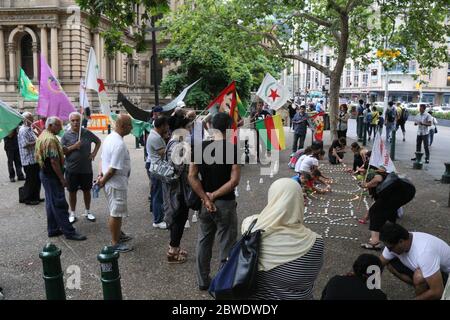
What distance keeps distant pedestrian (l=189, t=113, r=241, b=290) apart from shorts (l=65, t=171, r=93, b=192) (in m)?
3.15

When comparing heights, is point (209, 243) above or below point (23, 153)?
below

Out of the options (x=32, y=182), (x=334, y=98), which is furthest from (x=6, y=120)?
(x=334, y=98)

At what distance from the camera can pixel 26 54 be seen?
35.8 metres

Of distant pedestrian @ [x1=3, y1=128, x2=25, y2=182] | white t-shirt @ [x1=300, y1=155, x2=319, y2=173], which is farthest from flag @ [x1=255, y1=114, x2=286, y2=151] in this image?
distant pedestrian @ [x1=3, y1=128, x2=25, y2=182]

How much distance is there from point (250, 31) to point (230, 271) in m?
14.9

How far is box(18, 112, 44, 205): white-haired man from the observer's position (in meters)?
8.53

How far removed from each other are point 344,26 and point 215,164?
12173 millimetres

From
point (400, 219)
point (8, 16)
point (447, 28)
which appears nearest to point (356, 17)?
point (447, 28)

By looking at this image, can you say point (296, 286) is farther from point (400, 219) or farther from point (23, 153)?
point (23, 153)

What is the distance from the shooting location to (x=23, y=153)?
8547 millimetres

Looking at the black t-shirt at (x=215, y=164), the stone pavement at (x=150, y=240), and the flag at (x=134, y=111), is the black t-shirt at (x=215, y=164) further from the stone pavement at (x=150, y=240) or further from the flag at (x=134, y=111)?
the flag at (x=134, y=111)

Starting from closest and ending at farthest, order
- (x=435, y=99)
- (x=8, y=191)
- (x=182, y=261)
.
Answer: (x=182, y=261) → (x=8, y=191) → (x=435, y=99)

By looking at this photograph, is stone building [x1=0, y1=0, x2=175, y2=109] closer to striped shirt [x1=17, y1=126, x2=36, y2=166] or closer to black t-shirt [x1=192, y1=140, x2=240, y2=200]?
striped shirt [x1=17, y1=126, x2=36, y2=166]
